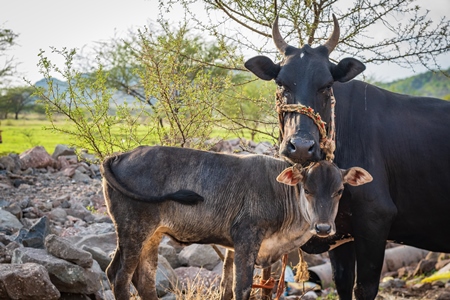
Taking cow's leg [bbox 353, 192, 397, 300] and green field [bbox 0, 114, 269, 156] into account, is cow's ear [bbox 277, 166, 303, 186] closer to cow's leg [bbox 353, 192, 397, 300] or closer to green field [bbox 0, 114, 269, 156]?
cow's leg [bbox 353, 192, 397, 300]

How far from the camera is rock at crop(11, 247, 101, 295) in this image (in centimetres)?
766

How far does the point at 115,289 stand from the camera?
6309 mm

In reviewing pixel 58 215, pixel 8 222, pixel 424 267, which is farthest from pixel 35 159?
pixel 424 267

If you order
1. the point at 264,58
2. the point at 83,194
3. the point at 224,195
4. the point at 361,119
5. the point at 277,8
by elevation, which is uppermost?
the point at 277,8

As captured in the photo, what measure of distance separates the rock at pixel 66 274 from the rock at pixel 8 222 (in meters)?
3.76

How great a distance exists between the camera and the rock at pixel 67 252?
25.7ft

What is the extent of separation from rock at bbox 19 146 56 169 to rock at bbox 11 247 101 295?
1224 cm

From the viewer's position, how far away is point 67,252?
7.83 meters

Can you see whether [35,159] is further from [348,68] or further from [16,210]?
[348,68]

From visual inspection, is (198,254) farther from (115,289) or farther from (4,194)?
(4,194)

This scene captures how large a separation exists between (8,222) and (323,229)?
7.50 meters

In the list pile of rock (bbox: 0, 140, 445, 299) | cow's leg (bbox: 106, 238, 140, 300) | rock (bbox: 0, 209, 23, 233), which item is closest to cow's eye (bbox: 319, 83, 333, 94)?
cow's leg (bbox: 106, 238, 140, 300)

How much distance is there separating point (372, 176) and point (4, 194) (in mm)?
11175

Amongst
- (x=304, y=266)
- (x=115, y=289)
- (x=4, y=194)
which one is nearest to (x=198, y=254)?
(x=304, y=266)
